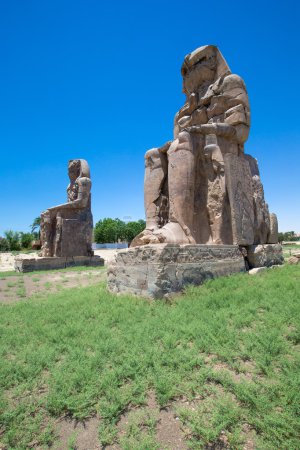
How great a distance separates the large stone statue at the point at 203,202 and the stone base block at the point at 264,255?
18mm

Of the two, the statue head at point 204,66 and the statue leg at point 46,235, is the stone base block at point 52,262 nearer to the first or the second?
the statue leg at point 46,235

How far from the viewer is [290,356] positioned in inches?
89.9

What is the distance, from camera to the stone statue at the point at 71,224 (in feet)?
38.5

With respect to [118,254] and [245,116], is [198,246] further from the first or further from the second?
[245,116]

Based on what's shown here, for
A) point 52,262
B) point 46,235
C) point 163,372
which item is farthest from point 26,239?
point 163,372

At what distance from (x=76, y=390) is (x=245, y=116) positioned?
498cm

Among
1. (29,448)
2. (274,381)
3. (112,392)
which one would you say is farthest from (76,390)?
(274,381)

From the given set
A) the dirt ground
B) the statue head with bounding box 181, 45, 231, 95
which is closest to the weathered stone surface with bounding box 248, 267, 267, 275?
the statue head with bounding box 181, 45, 231, 95

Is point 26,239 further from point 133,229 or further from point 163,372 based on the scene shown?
point 163,372

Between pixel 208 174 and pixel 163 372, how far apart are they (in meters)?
3.59

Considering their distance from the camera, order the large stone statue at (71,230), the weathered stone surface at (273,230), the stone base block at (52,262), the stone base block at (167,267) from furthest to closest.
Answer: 1. the large stone statue at (71,230)
2. the stone base block at (52,262)
3. the weathered stone surface at (273,230)
4. the stone base block at (167,267)

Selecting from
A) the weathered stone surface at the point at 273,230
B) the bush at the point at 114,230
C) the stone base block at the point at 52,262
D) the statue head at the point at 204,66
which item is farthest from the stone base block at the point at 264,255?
the bush at the point at 114,230

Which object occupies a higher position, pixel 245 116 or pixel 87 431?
pixel 245 116

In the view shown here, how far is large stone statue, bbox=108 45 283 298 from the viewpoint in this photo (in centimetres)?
405
